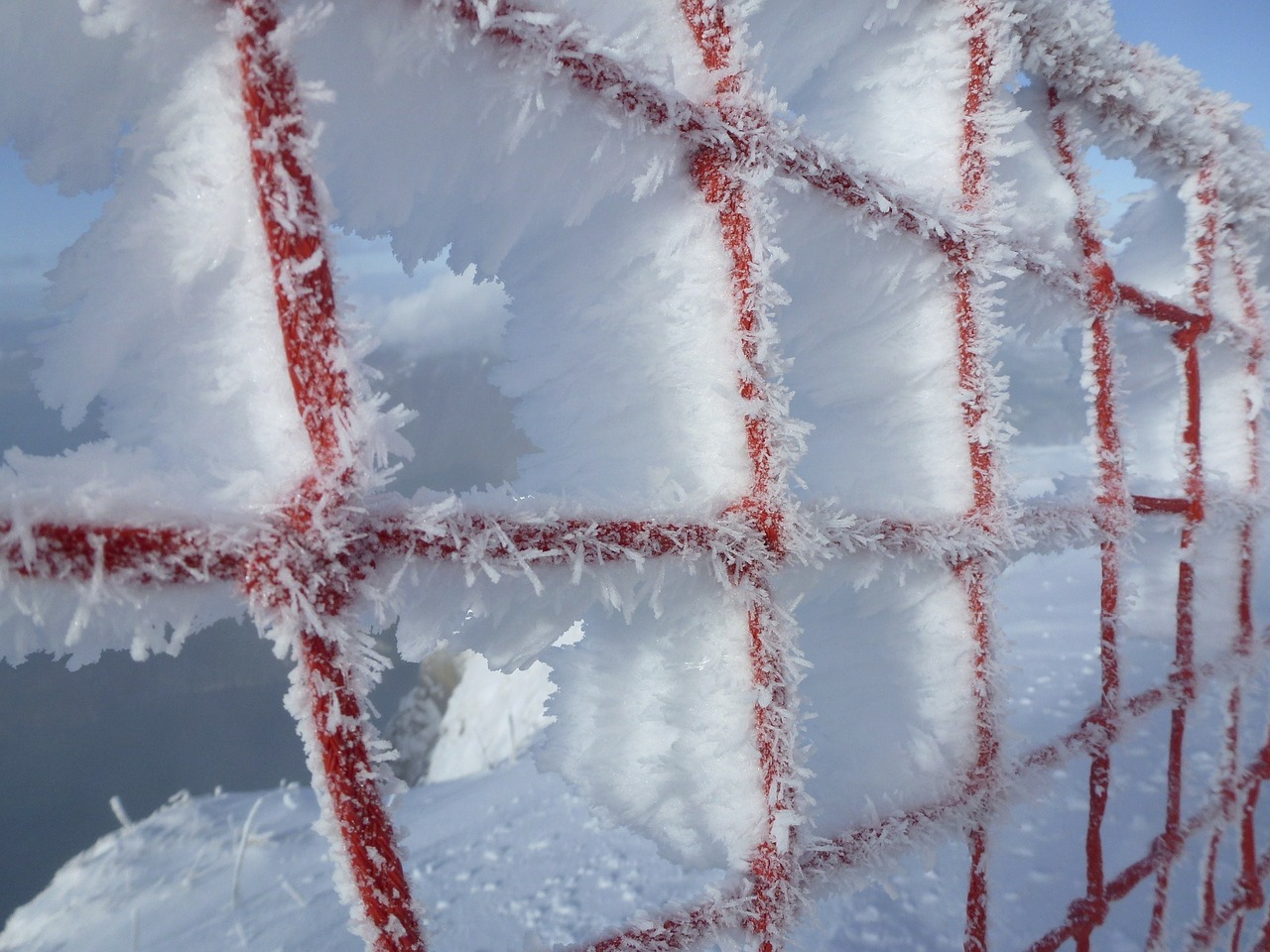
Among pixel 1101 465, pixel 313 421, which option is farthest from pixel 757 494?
pixel 1101 465

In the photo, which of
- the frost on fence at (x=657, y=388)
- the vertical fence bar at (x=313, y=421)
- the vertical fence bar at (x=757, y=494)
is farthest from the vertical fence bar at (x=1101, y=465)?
the vertical fence bar at (x=313, y=421)

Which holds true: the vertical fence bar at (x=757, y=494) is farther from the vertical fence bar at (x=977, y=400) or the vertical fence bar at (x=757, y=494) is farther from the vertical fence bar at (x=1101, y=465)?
the vertical fence bar at (x=1101, y=465)

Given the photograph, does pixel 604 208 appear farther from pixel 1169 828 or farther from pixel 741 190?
pixel 1169 828

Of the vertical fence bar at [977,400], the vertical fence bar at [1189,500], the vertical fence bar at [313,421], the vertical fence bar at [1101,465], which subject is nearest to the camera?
the vertical fence bar at [313,421]

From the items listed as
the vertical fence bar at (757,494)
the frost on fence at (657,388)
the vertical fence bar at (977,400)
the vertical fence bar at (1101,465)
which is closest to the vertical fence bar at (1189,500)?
the frost on fence at (657,388)

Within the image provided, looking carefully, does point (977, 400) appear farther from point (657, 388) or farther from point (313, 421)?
point (313, 421)

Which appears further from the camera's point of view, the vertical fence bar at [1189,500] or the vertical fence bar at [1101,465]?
the vertical fence bar at [1189,500]

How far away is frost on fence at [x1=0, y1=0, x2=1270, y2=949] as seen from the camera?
0.29 meters

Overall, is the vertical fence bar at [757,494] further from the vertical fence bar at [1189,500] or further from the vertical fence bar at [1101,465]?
the vertical fence bar at [1189,500]

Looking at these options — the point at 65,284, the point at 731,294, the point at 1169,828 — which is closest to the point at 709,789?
the point at 731,294

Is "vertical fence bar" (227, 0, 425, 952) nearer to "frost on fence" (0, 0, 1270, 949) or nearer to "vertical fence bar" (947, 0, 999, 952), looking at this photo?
"frost on fence" (0, 0, 1270, 949)

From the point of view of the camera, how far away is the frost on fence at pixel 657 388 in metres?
0.29

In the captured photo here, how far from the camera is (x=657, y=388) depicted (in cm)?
52

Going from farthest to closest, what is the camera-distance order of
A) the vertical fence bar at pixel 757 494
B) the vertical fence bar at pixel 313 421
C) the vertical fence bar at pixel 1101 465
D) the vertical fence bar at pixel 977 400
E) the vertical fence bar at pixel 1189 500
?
the vertical fence bar at pixel 1189 500 < the vertical fence bar at pixel 1101 465 < the vertical fence bar at pixel 977 400 < the vertical fence bar at pixel 757 494 < the vertical fence bar at pixel 313 421
